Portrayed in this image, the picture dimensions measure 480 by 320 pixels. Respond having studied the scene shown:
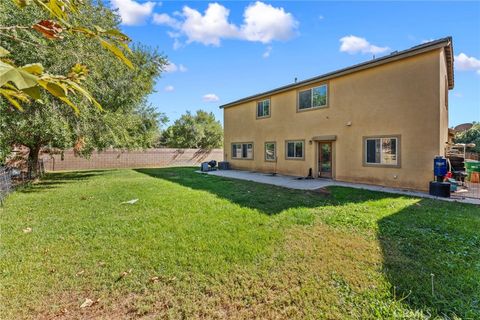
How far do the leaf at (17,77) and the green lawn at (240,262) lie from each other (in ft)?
9.36

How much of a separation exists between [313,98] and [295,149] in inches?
115

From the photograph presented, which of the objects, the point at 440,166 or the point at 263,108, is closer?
the point at 440,166

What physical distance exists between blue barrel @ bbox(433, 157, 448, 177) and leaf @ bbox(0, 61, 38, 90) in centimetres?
1068

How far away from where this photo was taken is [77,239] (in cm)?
469

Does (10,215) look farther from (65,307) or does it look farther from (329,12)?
(329,12)

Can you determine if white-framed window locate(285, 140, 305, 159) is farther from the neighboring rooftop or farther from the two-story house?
the neighboring rooftop

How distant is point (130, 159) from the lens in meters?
21.7

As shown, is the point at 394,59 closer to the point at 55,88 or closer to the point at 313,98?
the point at 313,98

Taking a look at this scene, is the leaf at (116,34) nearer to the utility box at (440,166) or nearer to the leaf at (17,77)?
the leaf at (17,77)

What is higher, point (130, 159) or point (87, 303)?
point (130, 159)

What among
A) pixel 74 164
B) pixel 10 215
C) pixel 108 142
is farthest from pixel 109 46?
pixel 74 164

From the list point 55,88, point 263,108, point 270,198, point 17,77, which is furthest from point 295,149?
point 17,77

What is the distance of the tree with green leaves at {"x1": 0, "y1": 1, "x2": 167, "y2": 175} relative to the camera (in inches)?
265

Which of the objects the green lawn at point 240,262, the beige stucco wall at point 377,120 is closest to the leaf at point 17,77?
the green lawn at point 240,262
